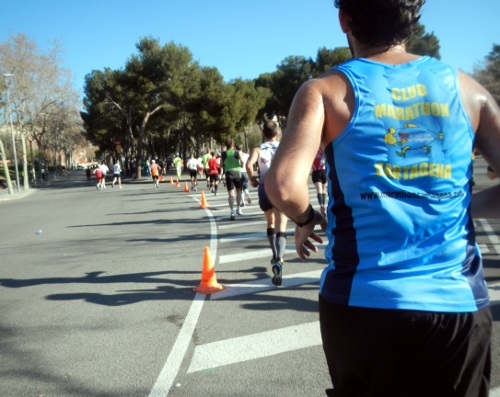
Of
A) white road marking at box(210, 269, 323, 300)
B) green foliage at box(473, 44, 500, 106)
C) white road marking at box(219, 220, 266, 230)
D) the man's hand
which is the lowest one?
white road marking at box(219, 220, 266, 230)

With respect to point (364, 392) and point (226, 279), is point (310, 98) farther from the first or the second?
point (226, 279)

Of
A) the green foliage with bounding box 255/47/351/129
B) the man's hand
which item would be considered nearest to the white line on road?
the man's hand

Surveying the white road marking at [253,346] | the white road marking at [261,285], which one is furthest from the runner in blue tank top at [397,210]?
the white road marking at [261,285]

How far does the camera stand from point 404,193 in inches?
57.6

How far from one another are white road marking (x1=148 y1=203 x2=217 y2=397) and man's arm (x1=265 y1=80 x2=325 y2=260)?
93.7 inches

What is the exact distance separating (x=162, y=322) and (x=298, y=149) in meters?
3.78

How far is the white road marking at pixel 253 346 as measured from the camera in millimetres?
3900

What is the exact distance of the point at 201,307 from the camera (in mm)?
5316

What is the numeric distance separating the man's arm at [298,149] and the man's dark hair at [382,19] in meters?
0.25

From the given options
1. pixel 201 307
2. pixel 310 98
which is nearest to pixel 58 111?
pixel 201 307

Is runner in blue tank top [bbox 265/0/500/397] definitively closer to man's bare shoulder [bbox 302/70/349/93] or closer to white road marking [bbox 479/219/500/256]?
man's bare shoulder [bbox 302/70/349/93]

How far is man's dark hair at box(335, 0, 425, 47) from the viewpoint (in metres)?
1.52

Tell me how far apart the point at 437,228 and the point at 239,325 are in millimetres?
3458


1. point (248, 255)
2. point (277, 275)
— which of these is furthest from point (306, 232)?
point (248, 255)
